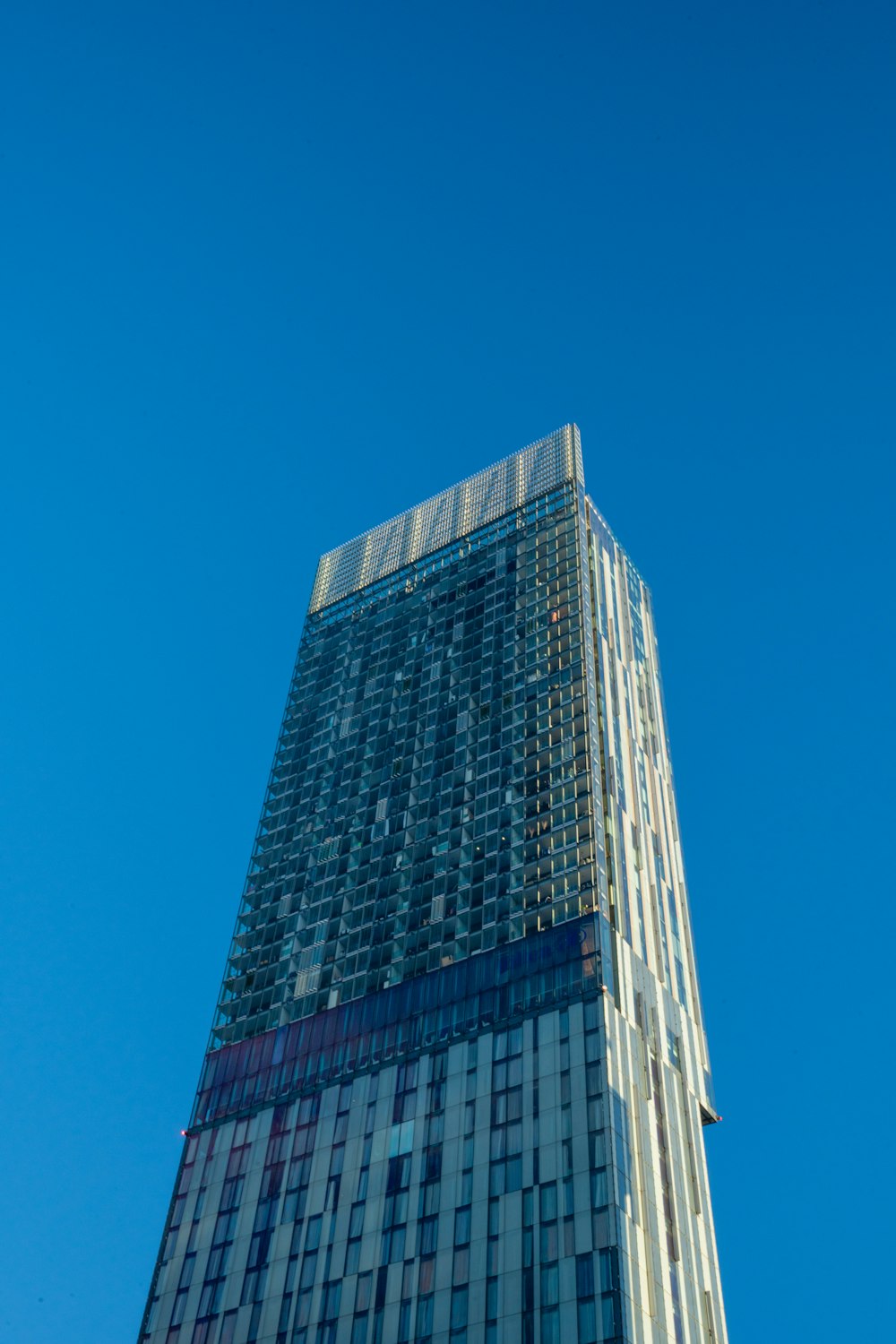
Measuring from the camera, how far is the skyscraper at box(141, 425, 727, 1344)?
274 feet

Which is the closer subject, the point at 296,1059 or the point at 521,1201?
the point at 521,1201

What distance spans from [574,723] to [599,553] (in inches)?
1071

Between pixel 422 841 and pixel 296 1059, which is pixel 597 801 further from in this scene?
pixel 296 1059

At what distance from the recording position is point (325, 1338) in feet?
281

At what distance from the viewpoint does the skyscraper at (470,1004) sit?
274 ft

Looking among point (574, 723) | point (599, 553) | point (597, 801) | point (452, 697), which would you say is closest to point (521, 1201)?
point (597, 801)

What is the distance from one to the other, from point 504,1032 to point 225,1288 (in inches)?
1030

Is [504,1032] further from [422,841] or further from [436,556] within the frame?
[436,556]

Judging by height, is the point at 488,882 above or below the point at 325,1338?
above

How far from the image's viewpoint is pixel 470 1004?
323 ft

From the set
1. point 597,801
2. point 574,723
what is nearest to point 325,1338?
point 597,801

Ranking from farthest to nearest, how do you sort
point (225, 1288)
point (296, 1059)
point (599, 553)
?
1. point (599, 553)
2. point (296, 1059)
3. point (225, 1288)

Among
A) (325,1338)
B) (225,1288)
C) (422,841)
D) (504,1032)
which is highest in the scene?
(422,841)

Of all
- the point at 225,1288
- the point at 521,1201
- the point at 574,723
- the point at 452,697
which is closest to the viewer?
the point at 521,1201
